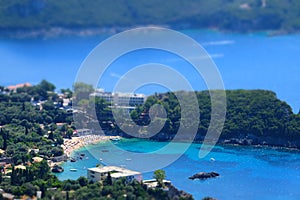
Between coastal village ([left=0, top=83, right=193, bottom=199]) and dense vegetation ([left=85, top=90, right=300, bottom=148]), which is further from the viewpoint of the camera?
dense vegetation ([left=85, top=90, right=300, bottom=148])

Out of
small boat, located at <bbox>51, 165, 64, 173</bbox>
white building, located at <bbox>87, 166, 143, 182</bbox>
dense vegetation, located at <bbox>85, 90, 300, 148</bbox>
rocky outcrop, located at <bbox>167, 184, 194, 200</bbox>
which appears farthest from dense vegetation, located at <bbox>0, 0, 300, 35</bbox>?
rocky outcrop, located at <bbox>167, 184, 194, 200</bbox>

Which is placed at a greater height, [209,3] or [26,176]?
[209,3]

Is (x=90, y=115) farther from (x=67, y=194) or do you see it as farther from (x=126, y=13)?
(x=126, y=13)

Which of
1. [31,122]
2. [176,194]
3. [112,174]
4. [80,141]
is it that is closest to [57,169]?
[112,174]

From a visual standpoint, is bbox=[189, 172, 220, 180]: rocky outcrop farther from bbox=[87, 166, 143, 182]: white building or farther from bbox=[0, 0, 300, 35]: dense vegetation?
bbox=[0, 0, 300, 35]: dense vegetation

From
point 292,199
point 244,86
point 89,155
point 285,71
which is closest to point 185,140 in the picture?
point 89,155

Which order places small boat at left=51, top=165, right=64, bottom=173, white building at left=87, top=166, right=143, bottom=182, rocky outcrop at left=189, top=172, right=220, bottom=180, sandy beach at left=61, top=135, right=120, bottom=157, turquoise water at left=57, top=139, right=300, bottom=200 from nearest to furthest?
white building at left=87, top=166, right=143, bottom=182
turquoise water at left=57, top=139, right=300, bottom=200
rocky outcrop at left=189, top=172, right=220, bottom=180
small boat at left=51, top=165, right=64, bottom=173
sandy beach at left=61, top=135, right=120, bottom=157
